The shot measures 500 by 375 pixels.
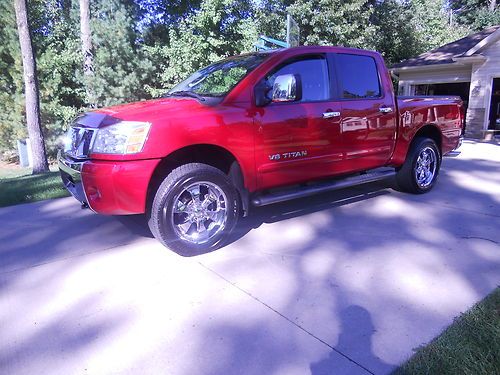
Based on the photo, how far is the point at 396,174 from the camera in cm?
621

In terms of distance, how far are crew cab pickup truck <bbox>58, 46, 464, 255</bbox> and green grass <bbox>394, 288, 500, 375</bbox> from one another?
2.19 m

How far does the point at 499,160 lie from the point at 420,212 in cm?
575

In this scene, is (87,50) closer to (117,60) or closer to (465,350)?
(117,60)

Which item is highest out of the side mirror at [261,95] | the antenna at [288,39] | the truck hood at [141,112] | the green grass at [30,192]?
the antenna at [288,39]

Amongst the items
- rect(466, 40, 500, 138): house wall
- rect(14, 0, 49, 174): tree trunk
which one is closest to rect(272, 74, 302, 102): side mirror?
rect(14, 0, 49, 174): tree trunk

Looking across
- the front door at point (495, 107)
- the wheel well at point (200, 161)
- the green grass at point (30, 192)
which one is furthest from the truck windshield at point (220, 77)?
the front door at point (495, 107)

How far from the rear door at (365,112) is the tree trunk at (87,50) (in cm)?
1658

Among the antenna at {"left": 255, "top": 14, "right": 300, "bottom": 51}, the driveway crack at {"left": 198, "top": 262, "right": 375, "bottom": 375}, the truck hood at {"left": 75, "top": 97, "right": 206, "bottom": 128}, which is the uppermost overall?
the antenna at {"left": 255, "top": 14, "right": 300, "bottom": 51}

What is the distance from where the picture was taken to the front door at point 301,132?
4340 mm

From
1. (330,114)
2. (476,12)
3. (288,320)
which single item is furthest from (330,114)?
(476,12)

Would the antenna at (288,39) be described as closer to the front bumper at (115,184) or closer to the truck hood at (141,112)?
the truck hood at (141,112)

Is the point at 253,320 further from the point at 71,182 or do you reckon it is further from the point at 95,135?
the point at 71,182

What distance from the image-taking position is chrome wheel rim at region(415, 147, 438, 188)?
20.5ft

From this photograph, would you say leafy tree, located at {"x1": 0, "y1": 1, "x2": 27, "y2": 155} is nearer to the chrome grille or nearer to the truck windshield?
the truck windshield
